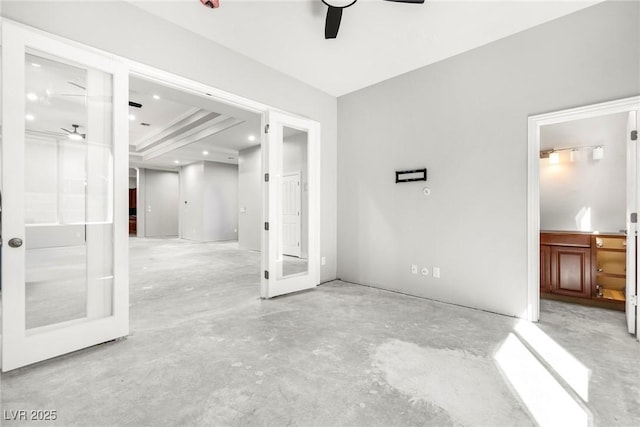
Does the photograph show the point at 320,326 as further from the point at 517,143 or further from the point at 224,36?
the point at 224,36

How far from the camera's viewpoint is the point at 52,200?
222 centimetres

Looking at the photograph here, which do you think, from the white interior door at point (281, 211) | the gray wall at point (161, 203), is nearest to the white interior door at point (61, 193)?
the white interior door at point (281, 211)

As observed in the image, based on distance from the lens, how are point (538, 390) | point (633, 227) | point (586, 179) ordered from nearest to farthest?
1. point (538, 390)
2. point (633, 227)
3. point (586, 179)

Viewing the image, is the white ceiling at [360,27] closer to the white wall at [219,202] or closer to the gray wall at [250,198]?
the gray wall at [250,198]

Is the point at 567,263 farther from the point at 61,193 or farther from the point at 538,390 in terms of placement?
the point at 61,193

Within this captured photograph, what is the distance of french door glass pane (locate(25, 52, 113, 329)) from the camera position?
6.88ft

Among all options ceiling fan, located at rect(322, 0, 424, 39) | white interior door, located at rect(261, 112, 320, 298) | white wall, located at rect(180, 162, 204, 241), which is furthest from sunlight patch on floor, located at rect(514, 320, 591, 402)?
white wall, located at rect(180, 162, 204, 241)

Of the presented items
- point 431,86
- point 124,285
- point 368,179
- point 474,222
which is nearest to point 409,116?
point 431,86

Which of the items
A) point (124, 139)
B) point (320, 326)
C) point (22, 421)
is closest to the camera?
point (22, 421)

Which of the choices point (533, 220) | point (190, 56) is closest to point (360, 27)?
point (190, 56)

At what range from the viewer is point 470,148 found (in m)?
3.30

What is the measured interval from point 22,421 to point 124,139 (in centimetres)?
203

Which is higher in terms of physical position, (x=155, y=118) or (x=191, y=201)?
(x=155, y=118)

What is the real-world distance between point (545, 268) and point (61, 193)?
525cm
